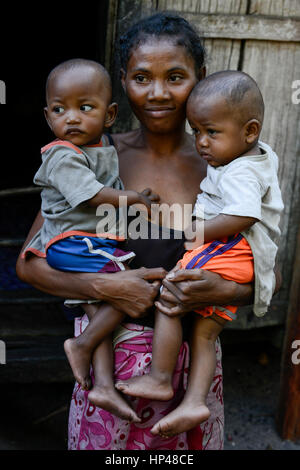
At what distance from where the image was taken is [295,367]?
328 centimetres

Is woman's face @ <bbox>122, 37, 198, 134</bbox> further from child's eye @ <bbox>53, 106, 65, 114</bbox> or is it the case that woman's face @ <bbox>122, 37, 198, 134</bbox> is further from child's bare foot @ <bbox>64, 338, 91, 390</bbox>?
child's bare foot @ <bbox>64, 338, 91, 390</bbox>

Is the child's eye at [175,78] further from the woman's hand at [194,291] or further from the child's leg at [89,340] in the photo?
the child's leg at [89,340]

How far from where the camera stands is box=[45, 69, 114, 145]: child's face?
5.82 feet

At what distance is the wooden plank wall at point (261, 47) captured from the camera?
9.05ft

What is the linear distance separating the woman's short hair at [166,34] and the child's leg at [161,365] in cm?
100

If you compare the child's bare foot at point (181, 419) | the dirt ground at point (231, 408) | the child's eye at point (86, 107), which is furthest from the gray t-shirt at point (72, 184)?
the dirt ground at point (231, 408)

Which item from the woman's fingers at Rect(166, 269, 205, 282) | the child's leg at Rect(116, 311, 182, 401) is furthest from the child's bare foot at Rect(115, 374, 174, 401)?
the woman's fingers at Rect(166, 269, 205, 282)

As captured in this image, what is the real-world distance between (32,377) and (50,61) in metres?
4.92

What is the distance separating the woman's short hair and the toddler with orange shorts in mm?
230

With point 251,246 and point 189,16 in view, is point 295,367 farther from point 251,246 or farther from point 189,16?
point 189,16

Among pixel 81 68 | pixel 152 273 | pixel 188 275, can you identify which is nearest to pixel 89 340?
pixel 152 273

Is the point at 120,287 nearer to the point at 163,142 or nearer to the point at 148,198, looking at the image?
the point at 148,198

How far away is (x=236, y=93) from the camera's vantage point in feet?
5.65
